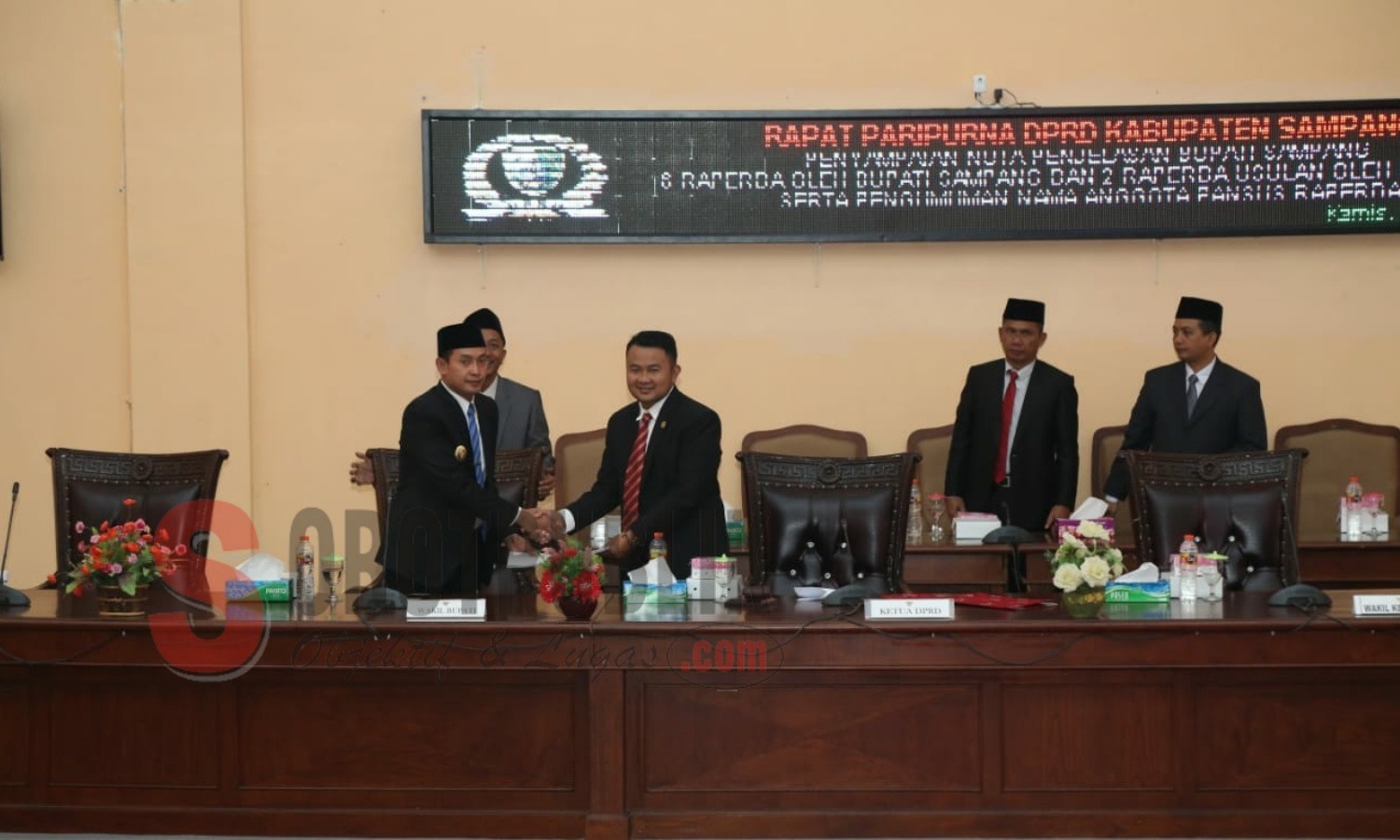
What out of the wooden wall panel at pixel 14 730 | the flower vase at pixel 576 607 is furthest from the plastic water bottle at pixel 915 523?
the wooden wall panel at pixel 14 730

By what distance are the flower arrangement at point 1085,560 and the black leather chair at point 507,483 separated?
6.21 ft

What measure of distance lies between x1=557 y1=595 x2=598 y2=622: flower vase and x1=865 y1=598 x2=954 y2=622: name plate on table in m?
0.76

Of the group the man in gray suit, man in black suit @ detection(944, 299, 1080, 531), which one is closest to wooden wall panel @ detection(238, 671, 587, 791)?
the man in gray suit

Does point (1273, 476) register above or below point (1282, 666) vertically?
above

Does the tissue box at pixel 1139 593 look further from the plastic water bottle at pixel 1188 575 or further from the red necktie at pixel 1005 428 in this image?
the red necktie at pixel 1005 428

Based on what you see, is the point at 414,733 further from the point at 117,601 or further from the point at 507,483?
the point at 507,483

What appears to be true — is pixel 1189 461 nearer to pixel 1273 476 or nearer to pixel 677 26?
pixel 1273 476

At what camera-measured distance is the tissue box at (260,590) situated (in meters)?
4.45

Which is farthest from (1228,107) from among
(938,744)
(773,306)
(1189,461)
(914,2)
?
(938,744)

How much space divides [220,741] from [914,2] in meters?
4.89

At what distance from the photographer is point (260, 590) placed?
4.47 m

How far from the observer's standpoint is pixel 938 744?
4.05m

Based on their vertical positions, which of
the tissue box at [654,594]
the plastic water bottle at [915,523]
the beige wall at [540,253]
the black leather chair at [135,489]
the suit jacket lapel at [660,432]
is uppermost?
the beige wall at [540,253]

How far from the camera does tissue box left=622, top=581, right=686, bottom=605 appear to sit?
4.43m
